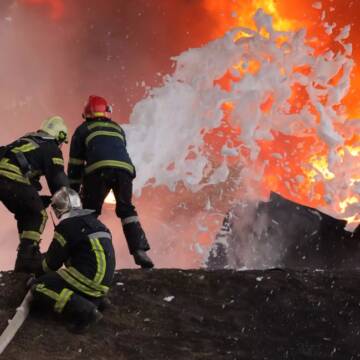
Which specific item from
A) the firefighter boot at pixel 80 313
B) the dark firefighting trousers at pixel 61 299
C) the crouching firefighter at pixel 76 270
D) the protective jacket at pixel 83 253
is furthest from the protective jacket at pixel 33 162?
the firefighter boot at pixel 80 313

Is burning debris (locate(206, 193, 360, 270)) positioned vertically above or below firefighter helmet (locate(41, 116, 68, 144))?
above

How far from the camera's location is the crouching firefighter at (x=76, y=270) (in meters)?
4.38

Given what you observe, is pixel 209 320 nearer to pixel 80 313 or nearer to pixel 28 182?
pixel 80 313

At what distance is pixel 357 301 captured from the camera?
5.50 m

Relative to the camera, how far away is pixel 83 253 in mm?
4473

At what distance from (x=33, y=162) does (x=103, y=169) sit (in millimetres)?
781

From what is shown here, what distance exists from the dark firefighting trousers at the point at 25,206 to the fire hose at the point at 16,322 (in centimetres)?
105

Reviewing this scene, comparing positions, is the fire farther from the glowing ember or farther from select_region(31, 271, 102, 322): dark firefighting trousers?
select_region(31, 271, 102, 322): dark firefighting trousers

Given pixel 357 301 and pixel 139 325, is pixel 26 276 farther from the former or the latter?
pixel 357 301

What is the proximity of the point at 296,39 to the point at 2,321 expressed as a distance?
47.0ft

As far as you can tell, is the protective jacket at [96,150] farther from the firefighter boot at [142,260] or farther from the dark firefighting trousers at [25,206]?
the firefighter boot at [142,260]

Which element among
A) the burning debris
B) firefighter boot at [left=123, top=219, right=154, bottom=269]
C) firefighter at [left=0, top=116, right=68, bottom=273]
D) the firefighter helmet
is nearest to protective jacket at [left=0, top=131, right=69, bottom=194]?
firefighter at [left=0, top=116, right=68, bottom=273]

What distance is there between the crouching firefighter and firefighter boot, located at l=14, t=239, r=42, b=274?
3.00ft

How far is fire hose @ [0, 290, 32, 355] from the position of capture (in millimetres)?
4091
